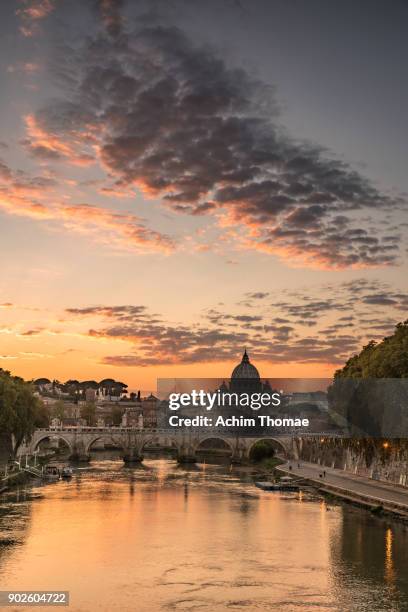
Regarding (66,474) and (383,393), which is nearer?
(383,393)

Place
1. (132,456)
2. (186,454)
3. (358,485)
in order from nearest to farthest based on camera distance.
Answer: (358,485), (132,456), (186,454)

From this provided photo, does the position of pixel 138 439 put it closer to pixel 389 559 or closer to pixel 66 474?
pixel 66 474

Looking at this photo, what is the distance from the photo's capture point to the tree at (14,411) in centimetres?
8612

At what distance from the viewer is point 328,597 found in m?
36.8

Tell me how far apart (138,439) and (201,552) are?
9813 cm

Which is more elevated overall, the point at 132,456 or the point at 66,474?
the point at 132,456

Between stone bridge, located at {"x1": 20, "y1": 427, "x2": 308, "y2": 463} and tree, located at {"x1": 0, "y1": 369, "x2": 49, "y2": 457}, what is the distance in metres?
32.8

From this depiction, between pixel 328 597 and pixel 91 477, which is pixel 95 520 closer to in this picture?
pixel 328 597

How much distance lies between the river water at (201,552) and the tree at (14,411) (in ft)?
35.2

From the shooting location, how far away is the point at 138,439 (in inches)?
5684

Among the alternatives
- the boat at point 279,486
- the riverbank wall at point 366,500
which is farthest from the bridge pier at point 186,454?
the riverbank wall at point 366,500

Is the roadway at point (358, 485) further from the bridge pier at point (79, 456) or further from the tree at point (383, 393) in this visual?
the bridge pier at point (79, 456)

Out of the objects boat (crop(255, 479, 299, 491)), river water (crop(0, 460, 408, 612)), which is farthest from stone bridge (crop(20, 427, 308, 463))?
river water (crop(0, 460, 408, 612))

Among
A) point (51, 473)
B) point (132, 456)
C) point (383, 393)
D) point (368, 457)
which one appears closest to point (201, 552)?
point (383, 393)
